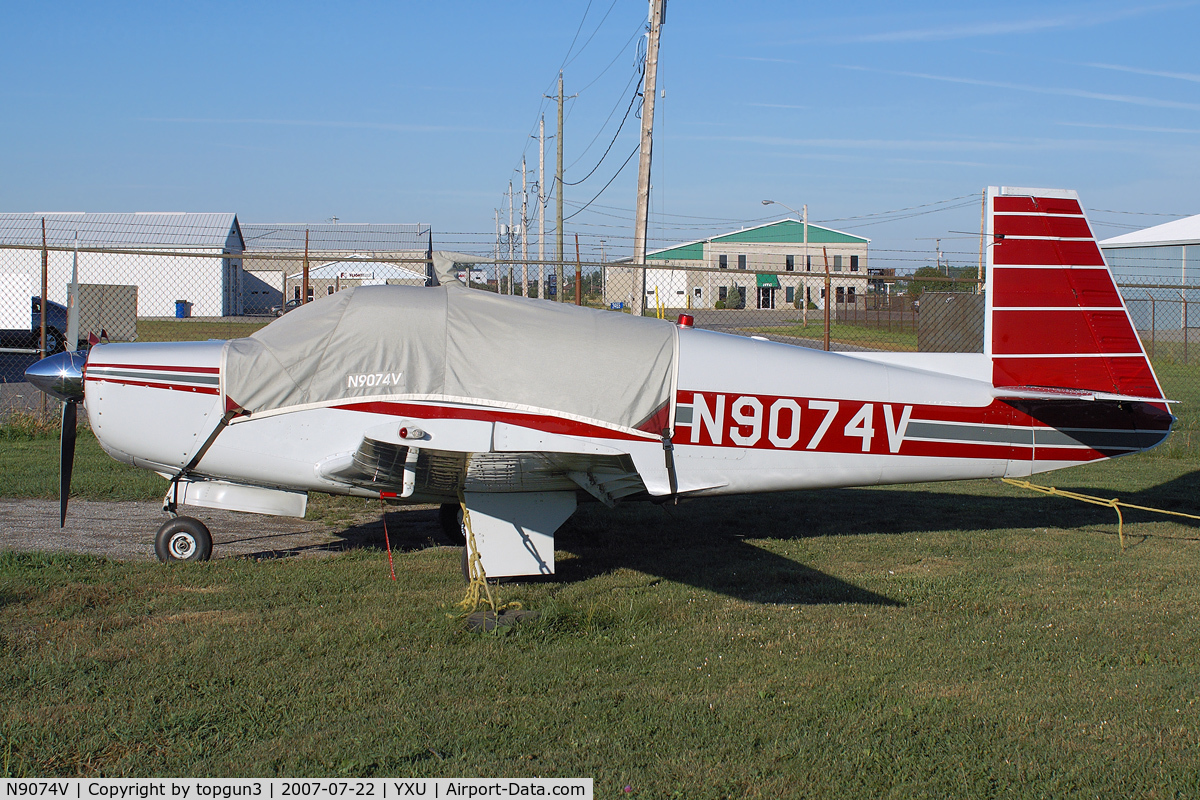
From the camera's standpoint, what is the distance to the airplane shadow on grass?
646 cm

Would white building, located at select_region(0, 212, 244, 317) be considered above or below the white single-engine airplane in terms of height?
above

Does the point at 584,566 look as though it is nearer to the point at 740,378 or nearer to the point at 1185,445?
the point at 740,378

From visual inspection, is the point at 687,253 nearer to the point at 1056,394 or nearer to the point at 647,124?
the point at 647,124

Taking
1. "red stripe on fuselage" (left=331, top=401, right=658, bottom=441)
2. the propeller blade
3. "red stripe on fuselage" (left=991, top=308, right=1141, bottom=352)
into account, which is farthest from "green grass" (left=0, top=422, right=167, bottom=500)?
"red stripe on fuselage" (left=991, top=308, right=1141, bottom=352)

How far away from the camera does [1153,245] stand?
40344mm

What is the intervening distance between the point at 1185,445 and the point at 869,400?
8323 millimetres

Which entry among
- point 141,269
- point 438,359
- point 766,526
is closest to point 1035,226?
point 766,526

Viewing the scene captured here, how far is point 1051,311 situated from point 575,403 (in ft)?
→ 13.1

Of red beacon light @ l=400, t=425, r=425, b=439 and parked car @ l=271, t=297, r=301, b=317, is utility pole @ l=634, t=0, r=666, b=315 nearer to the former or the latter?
parked car @ l=271, t=297, r=301, b=317

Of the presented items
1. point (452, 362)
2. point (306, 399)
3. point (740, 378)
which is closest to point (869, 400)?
point (740, 378)

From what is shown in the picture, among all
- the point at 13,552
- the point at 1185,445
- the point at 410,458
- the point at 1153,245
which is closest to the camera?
the point at 410,458

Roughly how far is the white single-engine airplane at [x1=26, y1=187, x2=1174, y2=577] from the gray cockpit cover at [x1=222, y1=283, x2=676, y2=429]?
15mm

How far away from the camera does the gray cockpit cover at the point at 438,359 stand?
19.6 ft

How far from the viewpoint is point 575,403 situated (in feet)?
19.6
